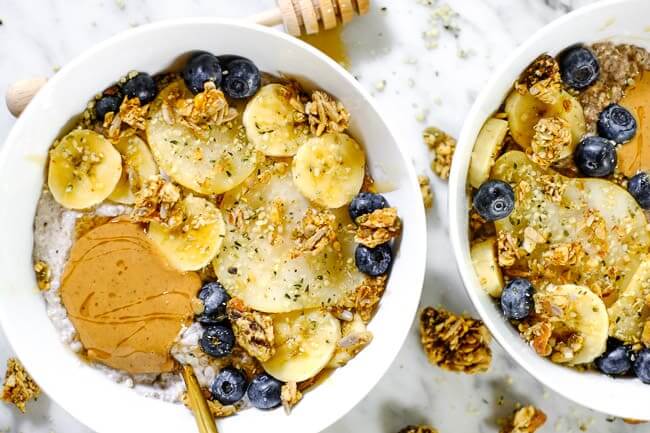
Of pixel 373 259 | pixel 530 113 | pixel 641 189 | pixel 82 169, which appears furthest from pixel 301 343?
pixel 641 189

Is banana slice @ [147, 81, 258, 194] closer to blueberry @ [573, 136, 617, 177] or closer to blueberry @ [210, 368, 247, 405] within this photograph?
blueberry @ [210, 368, 247, 405]

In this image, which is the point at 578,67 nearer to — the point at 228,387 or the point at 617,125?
the point at 617,125

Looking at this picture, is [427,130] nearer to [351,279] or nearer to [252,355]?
[351,279]

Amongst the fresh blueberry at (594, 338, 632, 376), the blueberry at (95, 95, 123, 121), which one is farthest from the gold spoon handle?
the fresh blueberry at (594, 338, 632, 376)

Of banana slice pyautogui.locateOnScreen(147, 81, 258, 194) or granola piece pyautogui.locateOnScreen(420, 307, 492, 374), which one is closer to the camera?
banana slice pyautogui.locateOnScreen(147, 81, 258, 194)

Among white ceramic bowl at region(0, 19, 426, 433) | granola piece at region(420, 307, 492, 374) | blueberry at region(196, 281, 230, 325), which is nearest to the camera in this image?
white ceramic bowl at region(0, 19, 426, 433)

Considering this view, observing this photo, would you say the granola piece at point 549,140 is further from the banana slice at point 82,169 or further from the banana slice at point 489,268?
the banana slice at point 82,169
